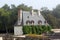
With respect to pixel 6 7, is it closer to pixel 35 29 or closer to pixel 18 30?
pixel 18 30

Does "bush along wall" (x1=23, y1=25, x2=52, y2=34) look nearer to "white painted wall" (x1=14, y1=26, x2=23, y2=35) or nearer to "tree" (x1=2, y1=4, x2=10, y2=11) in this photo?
"white painted wall" (x1=14, y1=26, x2=23, y2=35)

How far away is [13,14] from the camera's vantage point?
5653cm

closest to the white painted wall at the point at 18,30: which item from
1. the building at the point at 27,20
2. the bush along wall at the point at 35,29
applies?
the building at the point at 27,20

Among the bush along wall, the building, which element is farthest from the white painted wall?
the bush along wall

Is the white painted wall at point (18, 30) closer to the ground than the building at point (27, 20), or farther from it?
closer to the ground

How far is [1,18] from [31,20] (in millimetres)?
8590

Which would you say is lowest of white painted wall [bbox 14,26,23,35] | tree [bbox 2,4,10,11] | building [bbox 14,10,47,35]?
white painted wall [bbox 14,26,23,35]

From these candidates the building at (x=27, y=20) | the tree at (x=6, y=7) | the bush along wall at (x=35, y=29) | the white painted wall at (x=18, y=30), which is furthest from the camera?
the tree at (x=6, y=7)

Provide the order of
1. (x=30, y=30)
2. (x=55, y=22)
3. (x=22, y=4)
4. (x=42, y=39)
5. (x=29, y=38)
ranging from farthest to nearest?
(x=22, y=4)
(x=55, y=22)
(x=30, y=30)
(x=29, y=38)
(x=42, y=39)

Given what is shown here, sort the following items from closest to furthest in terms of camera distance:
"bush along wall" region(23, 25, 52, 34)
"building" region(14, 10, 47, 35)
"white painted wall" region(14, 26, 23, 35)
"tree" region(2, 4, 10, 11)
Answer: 1. "bush along wall" region(23, 25, 52, 34)
2. "white painted wall" region(14, 26, 23, 35)
3. "building" region(14, 10, 47, 35)
4. "tree" region(2, 4, 10, 11)

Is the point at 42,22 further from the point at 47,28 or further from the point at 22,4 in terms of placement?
the point at 22,4

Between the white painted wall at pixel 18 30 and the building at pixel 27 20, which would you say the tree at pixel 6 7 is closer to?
the building at pixel 27 20

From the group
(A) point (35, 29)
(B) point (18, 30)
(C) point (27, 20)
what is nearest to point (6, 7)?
(C) point (27, 20)

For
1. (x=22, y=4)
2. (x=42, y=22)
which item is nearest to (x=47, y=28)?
(x=42, y=22)
